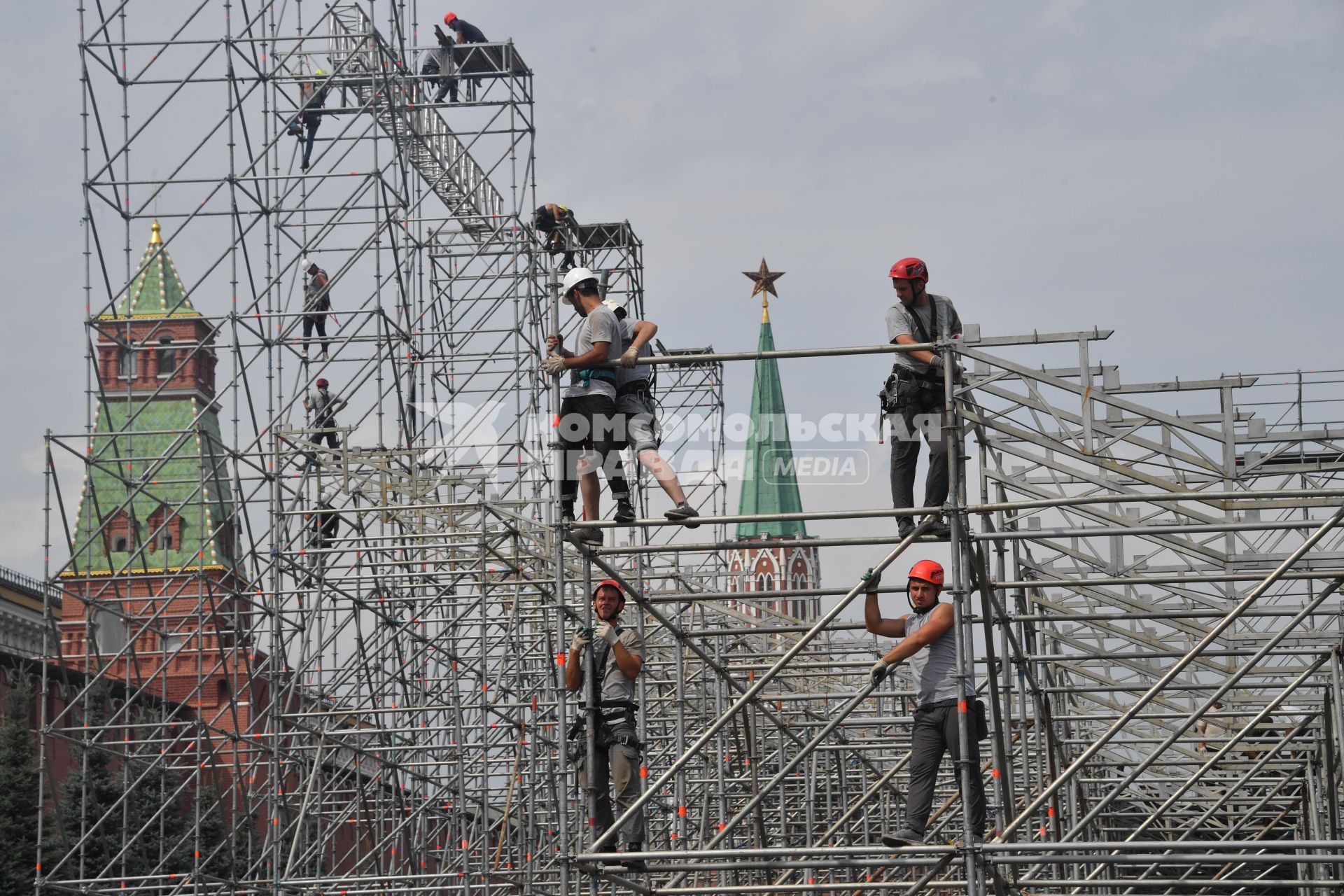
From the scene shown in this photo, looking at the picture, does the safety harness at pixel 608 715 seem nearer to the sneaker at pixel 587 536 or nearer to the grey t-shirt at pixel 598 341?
the sneaker at pixel 587 536

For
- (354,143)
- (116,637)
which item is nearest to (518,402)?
(354,143)

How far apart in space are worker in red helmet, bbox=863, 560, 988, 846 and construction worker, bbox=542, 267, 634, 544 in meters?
1.84

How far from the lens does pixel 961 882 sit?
488 inches

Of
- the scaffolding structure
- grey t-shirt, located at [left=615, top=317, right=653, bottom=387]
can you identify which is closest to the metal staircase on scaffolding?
the scaffolding structure

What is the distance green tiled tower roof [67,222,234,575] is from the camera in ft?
77.5

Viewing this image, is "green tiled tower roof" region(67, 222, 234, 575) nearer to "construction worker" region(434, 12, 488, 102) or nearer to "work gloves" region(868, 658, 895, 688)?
"construction worker" region(434, 12, 488, 102)

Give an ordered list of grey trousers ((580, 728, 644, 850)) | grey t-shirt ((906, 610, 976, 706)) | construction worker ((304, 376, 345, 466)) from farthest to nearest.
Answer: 1. construction worker ((304, 376, 345, 466))
2. grey trousers ((580, 728, 644, 850))
3. grey t-shirt ((906, 610, 976, 706))

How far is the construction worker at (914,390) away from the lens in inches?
457

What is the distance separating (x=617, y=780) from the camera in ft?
38.4

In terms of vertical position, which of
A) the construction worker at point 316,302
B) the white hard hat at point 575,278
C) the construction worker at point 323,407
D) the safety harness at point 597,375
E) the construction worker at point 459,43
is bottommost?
the safety harness at point 597,375

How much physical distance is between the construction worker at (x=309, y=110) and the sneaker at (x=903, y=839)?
17.9 meters

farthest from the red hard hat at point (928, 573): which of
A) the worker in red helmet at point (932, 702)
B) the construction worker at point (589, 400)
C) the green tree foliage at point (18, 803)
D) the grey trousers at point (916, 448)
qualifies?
the green tree foliage at point (18, 803)

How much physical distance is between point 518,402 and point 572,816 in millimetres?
7004

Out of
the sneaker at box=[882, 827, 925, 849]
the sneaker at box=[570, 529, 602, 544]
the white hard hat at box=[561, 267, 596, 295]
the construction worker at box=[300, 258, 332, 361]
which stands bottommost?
the sneaker at box=[882, 827, 925, 849]
